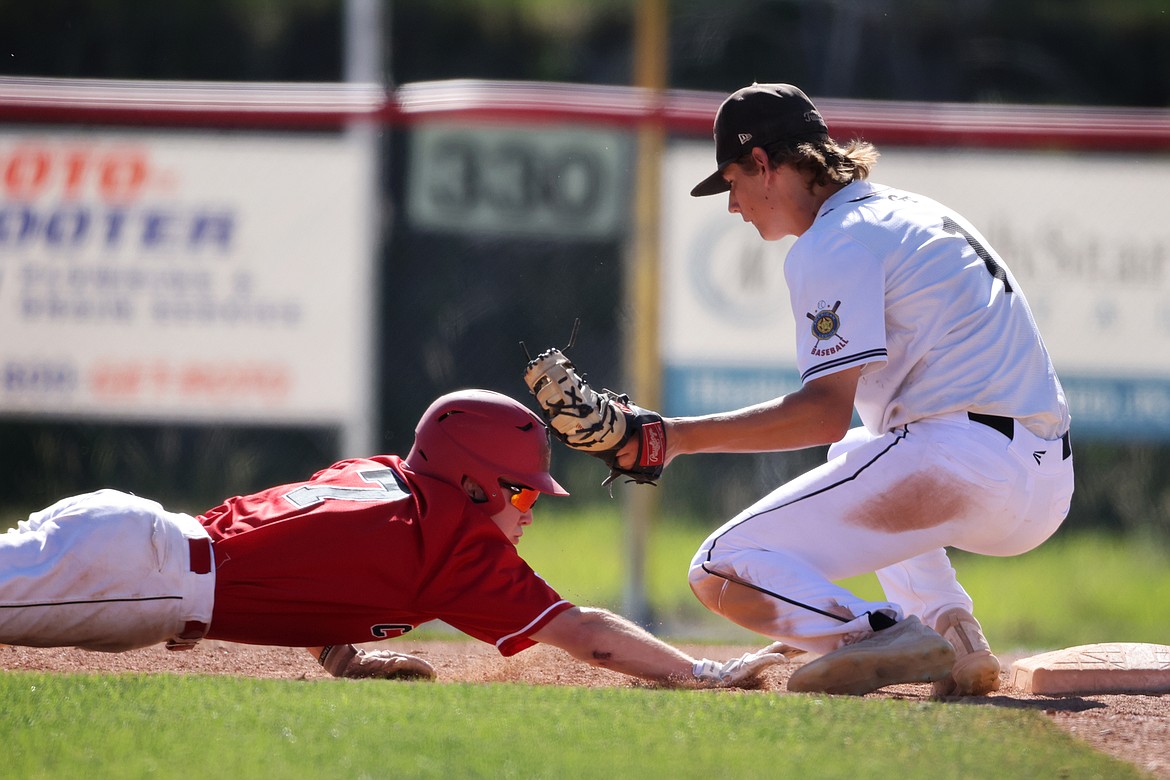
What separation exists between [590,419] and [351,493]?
71 centimetres

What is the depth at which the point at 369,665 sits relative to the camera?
4180 mm

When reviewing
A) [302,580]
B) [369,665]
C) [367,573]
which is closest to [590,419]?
[367,573]

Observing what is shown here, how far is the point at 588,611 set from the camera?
382cm

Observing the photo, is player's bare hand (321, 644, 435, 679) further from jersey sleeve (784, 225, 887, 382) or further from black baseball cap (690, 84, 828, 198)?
black baseball cap (690, 84, 828, 198)

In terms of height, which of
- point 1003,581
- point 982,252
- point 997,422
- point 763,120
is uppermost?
point 763,120

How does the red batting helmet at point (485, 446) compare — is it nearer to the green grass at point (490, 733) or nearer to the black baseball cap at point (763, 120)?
the green grass at point (490, 733)

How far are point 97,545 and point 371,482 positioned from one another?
76cm

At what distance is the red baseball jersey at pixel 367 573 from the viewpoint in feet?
12.5

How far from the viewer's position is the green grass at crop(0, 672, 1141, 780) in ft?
9.36

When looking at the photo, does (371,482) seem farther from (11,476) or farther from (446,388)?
(11,476)

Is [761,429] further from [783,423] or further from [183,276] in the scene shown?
[183,276]

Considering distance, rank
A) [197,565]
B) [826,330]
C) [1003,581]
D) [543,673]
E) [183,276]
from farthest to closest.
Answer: [1003,581]
[183,276]
[543,673]
[826,330]
[197,565]

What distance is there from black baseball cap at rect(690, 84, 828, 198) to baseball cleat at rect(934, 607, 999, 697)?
1549 mm

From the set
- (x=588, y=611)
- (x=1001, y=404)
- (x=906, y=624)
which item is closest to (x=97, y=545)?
(x=588, y=611)
